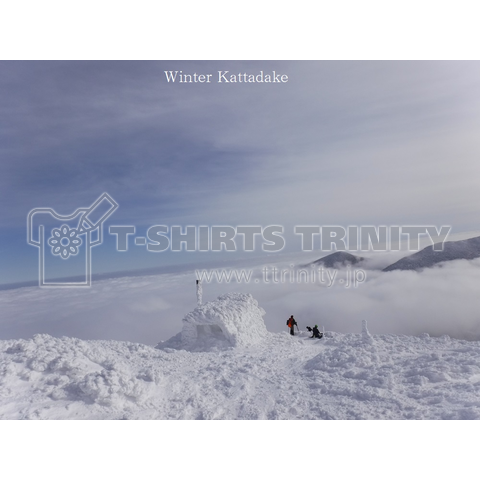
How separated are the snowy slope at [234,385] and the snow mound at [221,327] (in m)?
3.41

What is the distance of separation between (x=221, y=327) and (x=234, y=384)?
208 inches

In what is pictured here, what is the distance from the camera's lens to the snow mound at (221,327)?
13336 mm

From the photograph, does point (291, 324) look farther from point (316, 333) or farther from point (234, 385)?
point (234, 385)

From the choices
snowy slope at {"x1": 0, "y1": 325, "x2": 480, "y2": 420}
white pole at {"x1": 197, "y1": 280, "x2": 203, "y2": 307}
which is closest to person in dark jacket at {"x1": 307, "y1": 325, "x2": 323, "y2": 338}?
snowy slope at {"x1": 0, "y1": 325, "x2": 480, "y2": 420}

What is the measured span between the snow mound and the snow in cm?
276

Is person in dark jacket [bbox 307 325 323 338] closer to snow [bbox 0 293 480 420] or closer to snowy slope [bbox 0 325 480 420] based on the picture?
snow [bbox 0 293 480 420]

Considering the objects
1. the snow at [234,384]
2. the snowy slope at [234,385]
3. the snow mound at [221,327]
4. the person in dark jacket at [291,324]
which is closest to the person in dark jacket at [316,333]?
the person in dark jacket at [291,324]

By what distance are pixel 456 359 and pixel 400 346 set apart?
2.06m

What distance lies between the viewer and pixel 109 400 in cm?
682

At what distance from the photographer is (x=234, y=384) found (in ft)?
27.0

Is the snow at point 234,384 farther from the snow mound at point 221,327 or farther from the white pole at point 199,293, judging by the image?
the white pole at point 199,293

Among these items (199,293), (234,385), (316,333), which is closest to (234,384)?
(234,385)

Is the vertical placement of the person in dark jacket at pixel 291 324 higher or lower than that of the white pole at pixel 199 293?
lower

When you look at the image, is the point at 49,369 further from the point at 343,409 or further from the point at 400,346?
the point at 400,346
